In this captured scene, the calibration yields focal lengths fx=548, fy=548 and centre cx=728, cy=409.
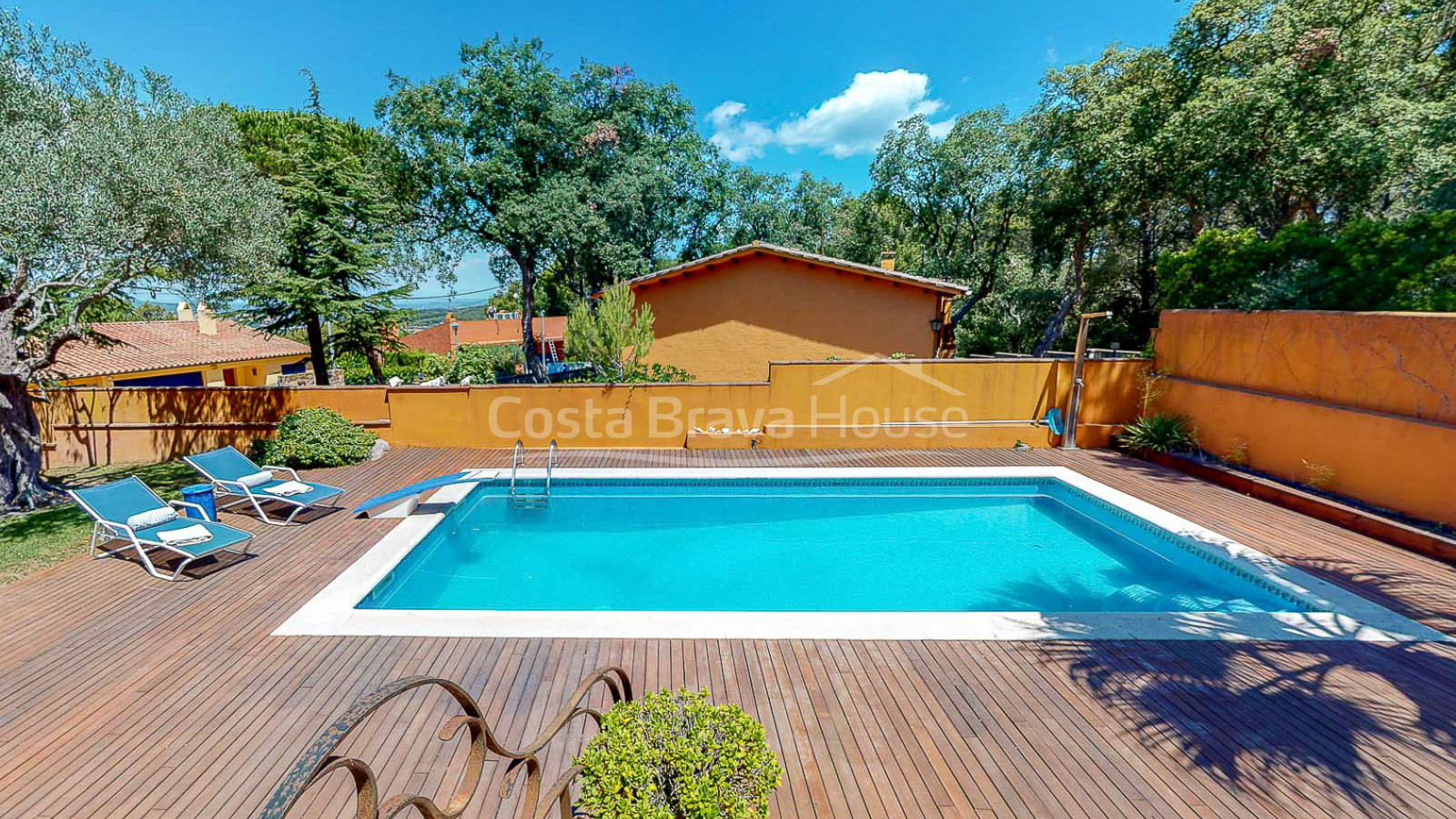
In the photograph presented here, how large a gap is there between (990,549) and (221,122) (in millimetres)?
14324

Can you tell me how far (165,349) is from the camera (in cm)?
2203

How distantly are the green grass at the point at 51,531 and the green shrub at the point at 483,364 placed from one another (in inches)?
316

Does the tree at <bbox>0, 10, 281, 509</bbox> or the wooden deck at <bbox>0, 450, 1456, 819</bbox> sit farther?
the tree at <bbox>0, 10, 281, 509</bbox>

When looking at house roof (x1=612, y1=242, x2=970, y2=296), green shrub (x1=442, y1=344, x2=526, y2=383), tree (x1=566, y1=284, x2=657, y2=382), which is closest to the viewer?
tree (x1=566, y1=284, x2=657, y2=382)

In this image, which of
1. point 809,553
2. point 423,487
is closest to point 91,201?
point 423,487

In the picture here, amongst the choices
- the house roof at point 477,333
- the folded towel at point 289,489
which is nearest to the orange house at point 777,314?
the folded towel at point 289,489

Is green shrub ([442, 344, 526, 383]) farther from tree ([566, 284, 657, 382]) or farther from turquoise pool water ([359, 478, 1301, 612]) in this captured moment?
turquoise pool water ([359, 478, 1301, 612])

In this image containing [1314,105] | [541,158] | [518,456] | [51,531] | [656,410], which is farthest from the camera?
[541,158]

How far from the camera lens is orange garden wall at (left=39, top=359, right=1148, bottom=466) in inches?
472

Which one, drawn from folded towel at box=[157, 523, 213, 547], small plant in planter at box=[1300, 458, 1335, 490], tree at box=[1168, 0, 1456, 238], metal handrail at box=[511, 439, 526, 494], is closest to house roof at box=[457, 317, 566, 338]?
metal handrail at box=[511, 439, 526, 494]

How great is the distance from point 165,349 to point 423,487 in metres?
22.5

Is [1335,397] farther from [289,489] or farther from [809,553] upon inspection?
[289,489]

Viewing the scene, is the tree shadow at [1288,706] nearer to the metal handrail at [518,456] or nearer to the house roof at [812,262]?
the metal handrail at [518,456]

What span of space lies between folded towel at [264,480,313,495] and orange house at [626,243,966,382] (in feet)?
31.8
